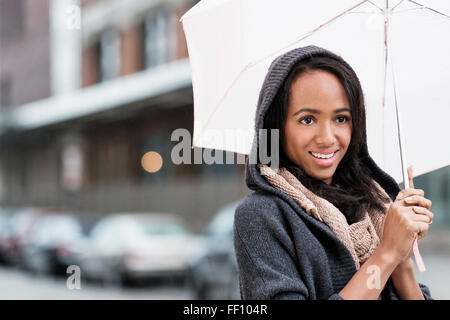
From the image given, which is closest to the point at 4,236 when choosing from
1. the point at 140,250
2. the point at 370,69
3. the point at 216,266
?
the point at 140,250

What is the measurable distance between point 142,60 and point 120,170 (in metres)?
4.45

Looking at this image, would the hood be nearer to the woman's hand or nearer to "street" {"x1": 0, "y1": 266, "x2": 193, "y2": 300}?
the woman's hand

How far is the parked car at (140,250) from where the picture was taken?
13688mm

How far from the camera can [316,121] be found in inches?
78.8

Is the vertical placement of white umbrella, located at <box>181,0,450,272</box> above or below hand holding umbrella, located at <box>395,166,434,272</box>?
above

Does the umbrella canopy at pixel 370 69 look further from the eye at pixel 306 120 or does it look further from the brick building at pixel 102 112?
the brick building at pixel 102 112

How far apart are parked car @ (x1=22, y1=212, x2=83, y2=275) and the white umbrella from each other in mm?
14252

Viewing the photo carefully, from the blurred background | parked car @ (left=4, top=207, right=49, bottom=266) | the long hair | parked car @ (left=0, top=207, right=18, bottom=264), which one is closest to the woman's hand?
the long hair

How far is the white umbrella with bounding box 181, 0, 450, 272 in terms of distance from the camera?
2246mm

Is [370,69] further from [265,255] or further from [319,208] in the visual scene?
[265,255]

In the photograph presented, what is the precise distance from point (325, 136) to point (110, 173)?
27.6 metres

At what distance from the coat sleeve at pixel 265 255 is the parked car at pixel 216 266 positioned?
807 cm

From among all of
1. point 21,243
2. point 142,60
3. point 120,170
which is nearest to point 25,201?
point 120,170

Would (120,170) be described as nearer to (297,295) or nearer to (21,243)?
(21,243)
